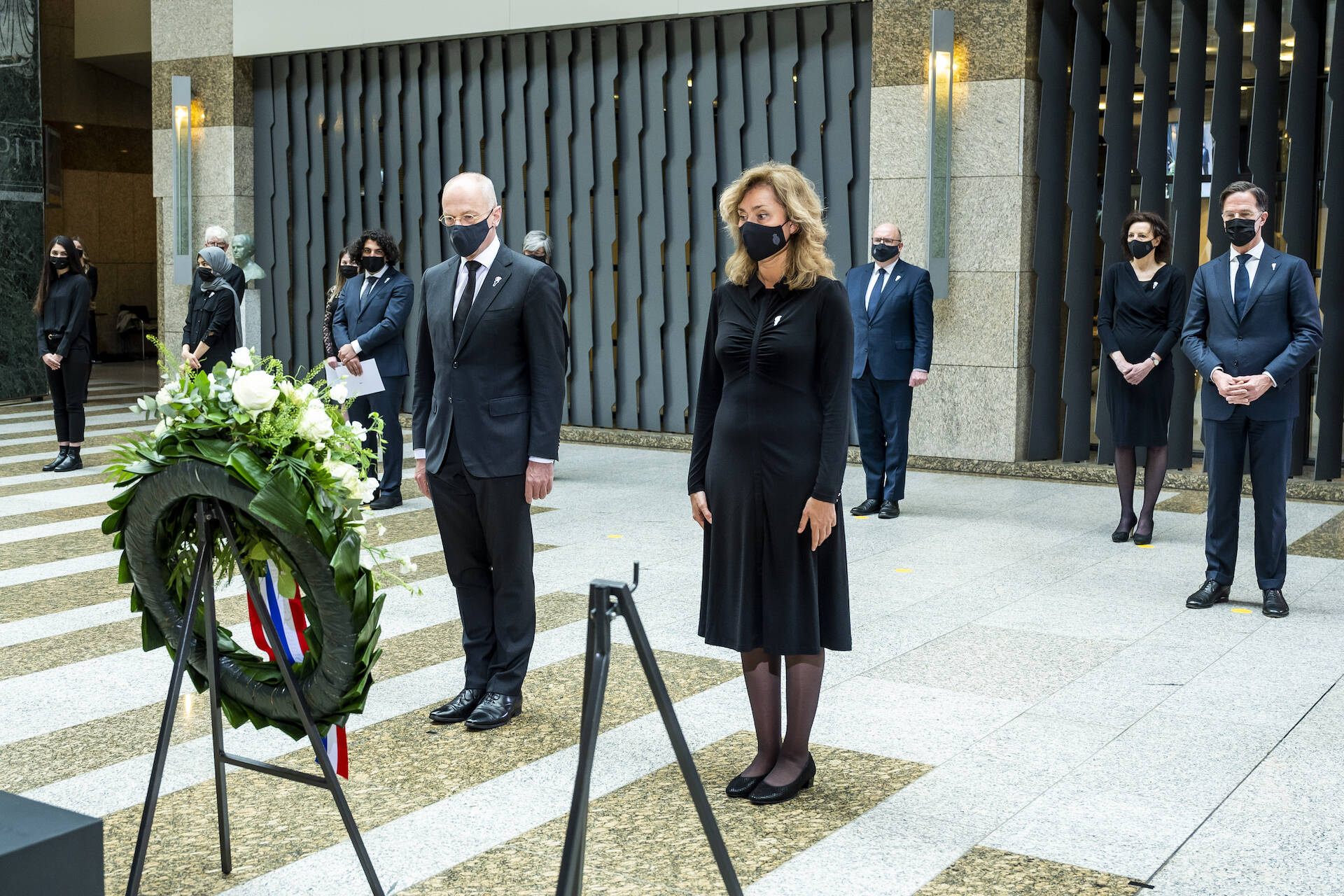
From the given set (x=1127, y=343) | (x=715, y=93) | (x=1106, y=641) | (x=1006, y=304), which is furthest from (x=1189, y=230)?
(x=1106, y=641)

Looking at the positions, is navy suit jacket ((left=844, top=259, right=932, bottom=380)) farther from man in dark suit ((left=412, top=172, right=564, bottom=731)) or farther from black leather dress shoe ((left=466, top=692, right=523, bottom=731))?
black leather dress shoe ((left=466, top=692, right=523, bottom=731))

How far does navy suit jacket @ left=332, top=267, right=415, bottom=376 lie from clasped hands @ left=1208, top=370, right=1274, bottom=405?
477 centimetres

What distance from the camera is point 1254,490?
247 inches

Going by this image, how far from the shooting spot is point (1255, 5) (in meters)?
9.59

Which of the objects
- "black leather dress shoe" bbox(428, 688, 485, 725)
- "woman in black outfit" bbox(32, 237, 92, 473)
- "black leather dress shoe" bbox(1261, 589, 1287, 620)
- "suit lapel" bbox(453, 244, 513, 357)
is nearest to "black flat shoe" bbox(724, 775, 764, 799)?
"black leather dress shoe" bbox(428, 688, 485, 725)

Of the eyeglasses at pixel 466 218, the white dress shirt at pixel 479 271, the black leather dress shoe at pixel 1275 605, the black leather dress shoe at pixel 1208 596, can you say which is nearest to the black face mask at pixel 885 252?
the black leather dress shoe at pixel 1208 596

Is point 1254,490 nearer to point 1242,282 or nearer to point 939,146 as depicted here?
point 1242,282

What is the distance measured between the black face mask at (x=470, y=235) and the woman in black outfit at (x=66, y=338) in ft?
22.3

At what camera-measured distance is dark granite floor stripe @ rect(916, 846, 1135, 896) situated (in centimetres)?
331

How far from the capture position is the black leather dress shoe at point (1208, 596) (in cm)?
628

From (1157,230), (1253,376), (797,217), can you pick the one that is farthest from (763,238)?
(1157,230)

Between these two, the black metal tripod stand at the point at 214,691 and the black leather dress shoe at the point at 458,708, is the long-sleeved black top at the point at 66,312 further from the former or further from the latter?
the black metal tripod stand at the point at 214,691

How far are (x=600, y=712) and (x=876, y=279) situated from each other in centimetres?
653

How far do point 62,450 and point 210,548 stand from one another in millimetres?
8057
